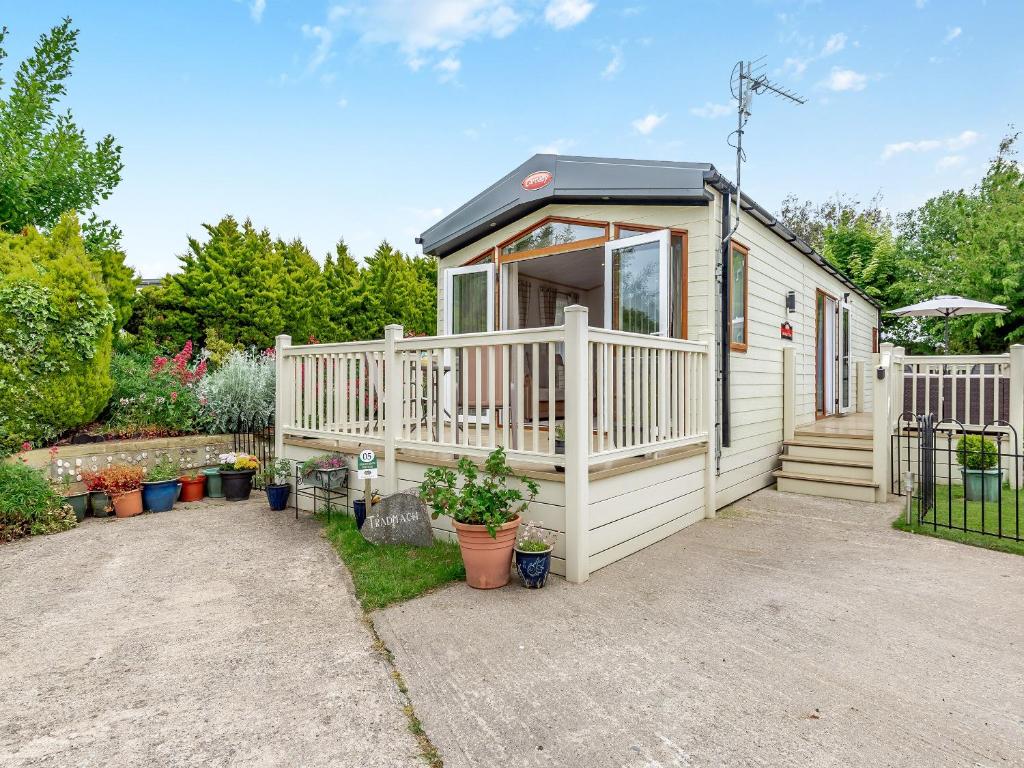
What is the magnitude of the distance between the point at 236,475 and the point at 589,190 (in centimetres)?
480

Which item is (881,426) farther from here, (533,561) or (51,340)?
(51,340)

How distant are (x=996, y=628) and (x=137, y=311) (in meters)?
11.3

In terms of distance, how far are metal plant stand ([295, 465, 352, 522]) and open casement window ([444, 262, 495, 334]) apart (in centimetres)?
216

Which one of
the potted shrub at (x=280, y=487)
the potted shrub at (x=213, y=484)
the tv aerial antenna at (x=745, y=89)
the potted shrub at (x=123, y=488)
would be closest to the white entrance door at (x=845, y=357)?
the tv aerial antenna at (x=745, y=89)

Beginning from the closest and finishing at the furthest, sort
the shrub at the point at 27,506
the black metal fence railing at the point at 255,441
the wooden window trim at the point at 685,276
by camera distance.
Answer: the shrub at the point at 27,506, the wooden window trim at the point at 685,276, the black metal fence railing at the point at 255,441

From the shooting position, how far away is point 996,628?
267 cm

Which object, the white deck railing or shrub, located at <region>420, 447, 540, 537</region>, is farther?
the white deck railing

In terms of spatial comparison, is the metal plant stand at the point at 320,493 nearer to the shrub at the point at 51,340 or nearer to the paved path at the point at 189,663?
the paved path at the point at 189,663

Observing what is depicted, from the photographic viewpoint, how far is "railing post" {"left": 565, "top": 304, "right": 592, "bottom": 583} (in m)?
3.32

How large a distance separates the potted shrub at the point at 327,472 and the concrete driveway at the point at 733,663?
2049mm

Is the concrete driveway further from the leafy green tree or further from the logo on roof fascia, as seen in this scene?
the leafy green tree

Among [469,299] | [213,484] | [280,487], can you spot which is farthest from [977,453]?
[213,484]

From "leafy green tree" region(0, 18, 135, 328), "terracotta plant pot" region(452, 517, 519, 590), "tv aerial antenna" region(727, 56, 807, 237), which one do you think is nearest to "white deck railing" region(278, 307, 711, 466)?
"terracotta plant pot" region(452, 517, 519, 590)

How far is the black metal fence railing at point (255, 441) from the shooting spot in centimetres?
687
